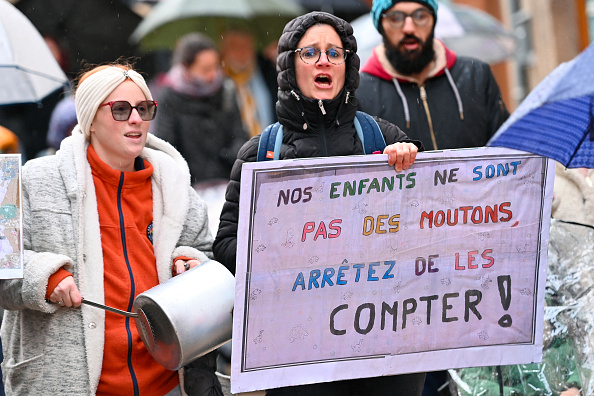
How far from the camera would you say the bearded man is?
5344 mm

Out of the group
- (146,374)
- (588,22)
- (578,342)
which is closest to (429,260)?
(578,342)

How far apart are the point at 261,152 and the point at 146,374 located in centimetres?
102

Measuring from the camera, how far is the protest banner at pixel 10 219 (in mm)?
3723

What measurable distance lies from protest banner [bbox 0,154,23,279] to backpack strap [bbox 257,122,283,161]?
3.18 ft

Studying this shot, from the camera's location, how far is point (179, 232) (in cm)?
410

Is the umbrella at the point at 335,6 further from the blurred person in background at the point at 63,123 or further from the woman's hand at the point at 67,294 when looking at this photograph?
the woman's hand at the point at 67,294

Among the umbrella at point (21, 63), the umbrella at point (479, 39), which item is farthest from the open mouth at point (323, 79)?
the umbrella at point (479, 39)

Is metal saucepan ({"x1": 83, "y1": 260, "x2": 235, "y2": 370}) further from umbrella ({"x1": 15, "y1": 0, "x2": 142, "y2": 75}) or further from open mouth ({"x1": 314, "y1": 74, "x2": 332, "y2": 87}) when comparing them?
umbrella ({"x1": 15, "y1": 0, "x2": 142, "y2": 75})

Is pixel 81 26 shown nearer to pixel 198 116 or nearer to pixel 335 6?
pixel 335 6

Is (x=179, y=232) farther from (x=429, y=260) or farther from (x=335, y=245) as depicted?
(x=429, y=260)

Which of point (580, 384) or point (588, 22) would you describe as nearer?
point (580, 384)

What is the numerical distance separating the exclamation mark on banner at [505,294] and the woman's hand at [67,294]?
68.1 inches

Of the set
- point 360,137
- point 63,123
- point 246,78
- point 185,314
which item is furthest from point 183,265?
point 246,78

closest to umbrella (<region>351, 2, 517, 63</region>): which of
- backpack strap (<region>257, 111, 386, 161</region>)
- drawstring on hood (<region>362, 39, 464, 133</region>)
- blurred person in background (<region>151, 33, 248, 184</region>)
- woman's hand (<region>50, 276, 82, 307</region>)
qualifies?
blurred person in background (<region>151, 33, 248, 184</region>)
